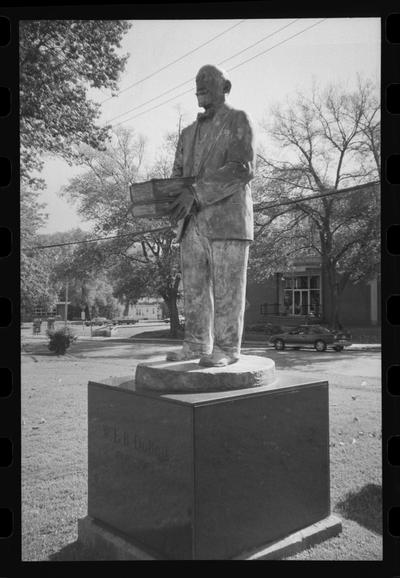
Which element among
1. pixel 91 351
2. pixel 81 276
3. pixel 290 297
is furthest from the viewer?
pixel 290 297

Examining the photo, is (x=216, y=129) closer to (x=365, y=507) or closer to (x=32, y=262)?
(x=365, y=507)

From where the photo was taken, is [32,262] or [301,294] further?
[301,294]

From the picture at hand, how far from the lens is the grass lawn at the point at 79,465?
413 cm

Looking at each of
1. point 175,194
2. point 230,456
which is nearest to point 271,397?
point 230,456

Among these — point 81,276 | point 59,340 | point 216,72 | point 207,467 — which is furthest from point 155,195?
point 81,276

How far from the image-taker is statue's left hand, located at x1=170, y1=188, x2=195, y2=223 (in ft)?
13.6

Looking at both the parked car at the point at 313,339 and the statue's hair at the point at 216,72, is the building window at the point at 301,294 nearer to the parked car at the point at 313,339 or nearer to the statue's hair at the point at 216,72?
the parked car at the point at 313,339

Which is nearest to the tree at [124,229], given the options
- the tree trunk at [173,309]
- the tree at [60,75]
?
the tree trunk at [173,309]

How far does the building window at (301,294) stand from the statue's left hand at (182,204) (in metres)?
30.0

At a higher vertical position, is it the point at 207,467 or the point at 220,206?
the point at 220,206

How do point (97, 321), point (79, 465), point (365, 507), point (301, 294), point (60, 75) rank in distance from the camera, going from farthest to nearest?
1. point (301, 294)
2. point (97, 321)
3. point (60, 75)
4. point (79, 465)
5. point (365, 507)

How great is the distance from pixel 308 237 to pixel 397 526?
73.9 ft

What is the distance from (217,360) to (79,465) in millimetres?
3054

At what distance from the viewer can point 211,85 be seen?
4.12 m
